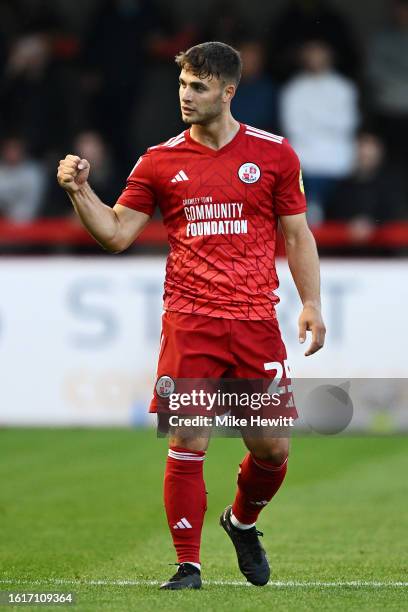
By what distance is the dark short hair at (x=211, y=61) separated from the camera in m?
6.04

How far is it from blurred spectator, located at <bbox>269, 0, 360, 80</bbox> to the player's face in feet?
27.6

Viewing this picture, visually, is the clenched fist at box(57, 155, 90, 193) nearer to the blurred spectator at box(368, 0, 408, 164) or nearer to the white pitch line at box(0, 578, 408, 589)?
the white pitch line at box(0, 578, 408, 589)

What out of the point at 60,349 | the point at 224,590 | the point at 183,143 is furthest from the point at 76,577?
the point at 60,349

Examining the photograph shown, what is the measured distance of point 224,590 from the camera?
19.6 feet

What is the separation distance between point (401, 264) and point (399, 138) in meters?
2.99

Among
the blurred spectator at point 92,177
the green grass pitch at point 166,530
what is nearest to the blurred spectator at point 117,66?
the blurred spectator at point 92,177

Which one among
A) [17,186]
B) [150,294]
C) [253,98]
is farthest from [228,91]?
[17,186]

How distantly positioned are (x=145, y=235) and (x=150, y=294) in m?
0.79

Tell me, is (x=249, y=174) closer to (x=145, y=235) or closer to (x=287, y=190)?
(x=287, y=190)

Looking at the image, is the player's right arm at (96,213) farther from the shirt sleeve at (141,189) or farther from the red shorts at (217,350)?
the red shorts at (217,350)

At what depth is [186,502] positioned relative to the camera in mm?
5949

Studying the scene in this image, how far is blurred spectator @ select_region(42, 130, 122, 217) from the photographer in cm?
1395

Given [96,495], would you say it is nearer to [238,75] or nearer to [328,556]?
[328,556]

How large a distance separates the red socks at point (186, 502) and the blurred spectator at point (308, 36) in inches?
355
